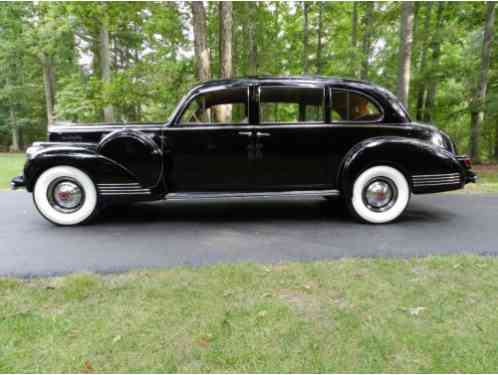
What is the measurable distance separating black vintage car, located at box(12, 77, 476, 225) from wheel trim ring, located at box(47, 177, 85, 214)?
1 centimetres

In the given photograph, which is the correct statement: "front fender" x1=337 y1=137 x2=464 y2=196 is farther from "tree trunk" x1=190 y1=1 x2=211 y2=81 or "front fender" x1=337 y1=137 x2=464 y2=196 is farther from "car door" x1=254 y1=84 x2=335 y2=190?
"tree trunk" x1=190 y1=1 x2=211 y2=81

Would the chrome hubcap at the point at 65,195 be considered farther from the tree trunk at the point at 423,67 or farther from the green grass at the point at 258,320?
the tree trunk at the point at 423,67

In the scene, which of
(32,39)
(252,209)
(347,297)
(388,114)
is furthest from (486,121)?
(32,39)

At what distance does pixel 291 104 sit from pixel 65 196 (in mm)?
2879

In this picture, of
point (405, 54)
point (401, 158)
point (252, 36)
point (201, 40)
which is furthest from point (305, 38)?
point (401, 158)

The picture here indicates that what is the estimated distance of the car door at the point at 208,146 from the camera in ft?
11.7

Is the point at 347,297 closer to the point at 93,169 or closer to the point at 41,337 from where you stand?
the point at 41,337

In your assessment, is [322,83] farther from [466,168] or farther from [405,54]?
[405,54]

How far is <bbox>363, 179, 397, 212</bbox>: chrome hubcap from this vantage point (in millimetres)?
3641

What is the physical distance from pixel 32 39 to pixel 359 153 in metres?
15.8

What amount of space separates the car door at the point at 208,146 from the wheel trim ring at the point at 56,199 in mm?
1009

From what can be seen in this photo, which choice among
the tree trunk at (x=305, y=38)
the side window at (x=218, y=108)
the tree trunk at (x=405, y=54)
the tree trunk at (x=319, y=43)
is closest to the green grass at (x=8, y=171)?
the side window at (x=218, y=108)

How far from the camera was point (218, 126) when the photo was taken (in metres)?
3.58

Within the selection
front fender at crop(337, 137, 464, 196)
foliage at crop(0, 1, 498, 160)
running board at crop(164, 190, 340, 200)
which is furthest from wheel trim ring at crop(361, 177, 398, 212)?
foliage at crop(0, 1, 498, 160)
